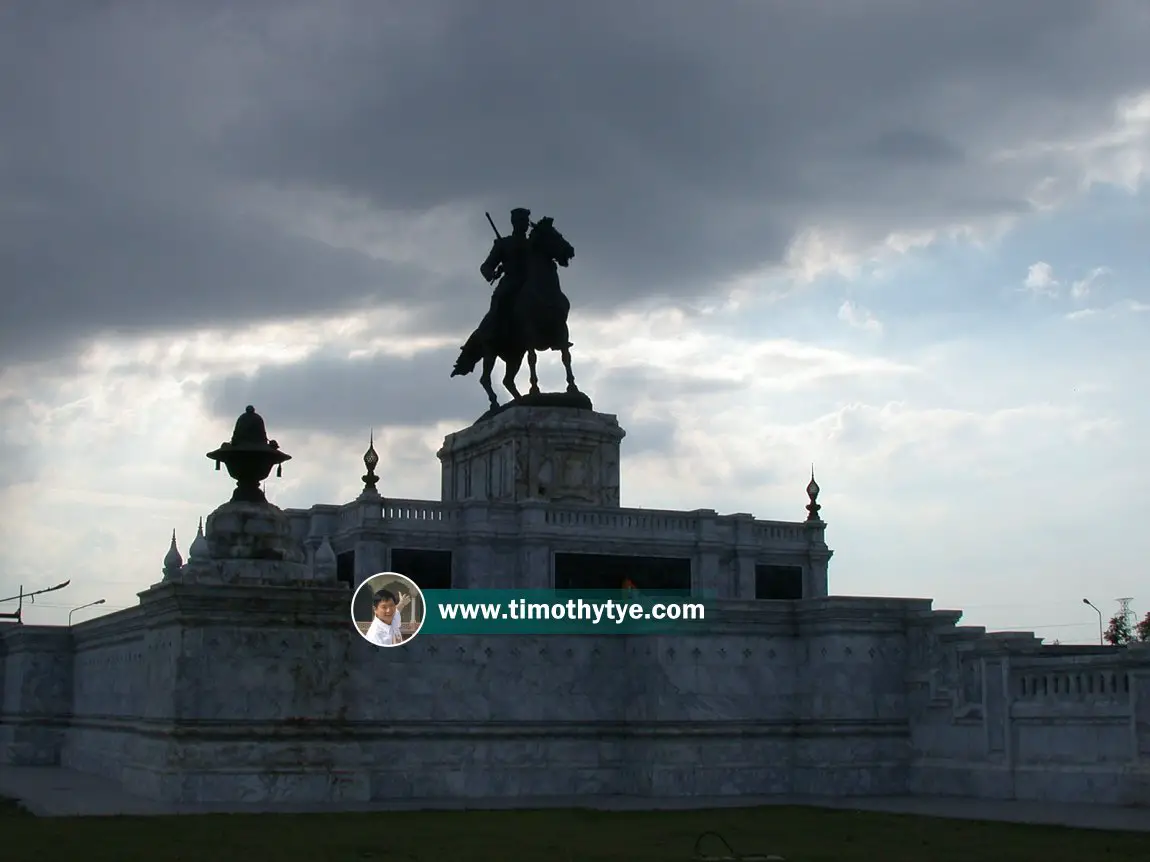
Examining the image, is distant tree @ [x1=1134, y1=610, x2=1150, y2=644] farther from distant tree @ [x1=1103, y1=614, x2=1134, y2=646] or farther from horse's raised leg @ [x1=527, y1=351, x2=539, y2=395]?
horse's raised leg @ [x1=527, y1=351, x2=539, y2=395]

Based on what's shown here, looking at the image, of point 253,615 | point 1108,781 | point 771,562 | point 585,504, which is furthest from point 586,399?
point 1108,781

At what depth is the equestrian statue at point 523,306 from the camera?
5147cm

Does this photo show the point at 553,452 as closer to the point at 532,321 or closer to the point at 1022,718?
the point at 532,321

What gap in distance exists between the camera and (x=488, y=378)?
52.8 m

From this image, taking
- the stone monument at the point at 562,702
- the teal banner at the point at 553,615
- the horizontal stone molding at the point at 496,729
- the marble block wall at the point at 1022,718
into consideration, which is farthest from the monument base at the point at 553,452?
the marble block wall at the point at 1022,718

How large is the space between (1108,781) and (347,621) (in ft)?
49.0

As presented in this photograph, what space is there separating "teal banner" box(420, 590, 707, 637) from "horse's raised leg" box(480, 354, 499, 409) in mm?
18561

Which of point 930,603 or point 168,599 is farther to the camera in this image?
point 930,603

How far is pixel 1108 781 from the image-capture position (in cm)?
2806

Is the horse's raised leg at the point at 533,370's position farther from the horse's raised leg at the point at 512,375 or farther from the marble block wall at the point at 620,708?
the marble block wall at the point at 620,708

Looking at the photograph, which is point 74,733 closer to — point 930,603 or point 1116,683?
point 930,603

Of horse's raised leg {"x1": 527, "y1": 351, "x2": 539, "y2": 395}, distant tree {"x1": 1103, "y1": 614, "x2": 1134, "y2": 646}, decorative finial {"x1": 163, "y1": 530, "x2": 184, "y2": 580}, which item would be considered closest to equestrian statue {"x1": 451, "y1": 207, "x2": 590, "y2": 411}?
horse's raised leg {"x1": 527, "y1": 351, "x2": 539, "y2": 395}

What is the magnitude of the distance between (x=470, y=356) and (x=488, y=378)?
103cm

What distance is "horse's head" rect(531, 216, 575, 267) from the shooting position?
172 ft
